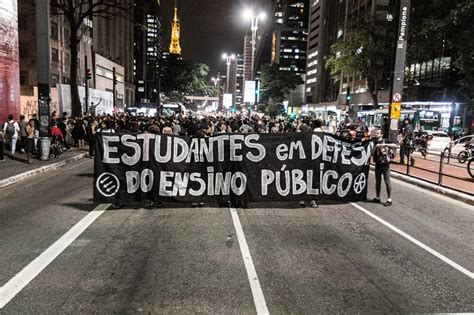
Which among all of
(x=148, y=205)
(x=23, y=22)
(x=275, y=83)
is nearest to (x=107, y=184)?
(x=148, y=205)

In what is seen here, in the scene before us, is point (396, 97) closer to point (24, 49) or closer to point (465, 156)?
point (465, 156)

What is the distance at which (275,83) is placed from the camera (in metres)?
90.3

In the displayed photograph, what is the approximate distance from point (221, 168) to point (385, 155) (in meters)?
3.88

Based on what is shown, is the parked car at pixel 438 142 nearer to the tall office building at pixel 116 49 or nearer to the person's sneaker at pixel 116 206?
the person's sneaker at pixel 116 206

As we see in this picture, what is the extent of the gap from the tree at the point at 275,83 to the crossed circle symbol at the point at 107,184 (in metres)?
82.4

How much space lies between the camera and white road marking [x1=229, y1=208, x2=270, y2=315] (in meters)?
4.50

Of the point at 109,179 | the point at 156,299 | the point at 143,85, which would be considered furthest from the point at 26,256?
the point at 143,85

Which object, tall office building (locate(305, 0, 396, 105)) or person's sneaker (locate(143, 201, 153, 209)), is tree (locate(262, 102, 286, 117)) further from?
person's sneaker (locate(143, 201, 153, 209))

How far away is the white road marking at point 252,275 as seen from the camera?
450cm

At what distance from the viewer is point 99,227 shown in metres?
7.47

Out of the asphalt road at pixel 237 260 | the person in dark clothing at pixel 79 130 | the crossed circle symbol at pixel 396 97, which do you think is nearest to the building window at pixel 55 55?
the person in dark clothing at pixel 79 130

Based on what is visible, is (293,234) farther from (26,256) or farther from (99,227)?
(26,256)

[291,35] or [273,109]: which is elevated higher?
[291,35]

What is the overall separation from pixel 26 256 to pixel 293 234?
4.14 m
